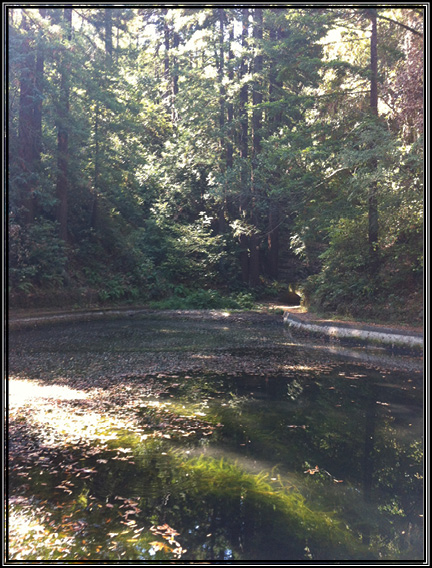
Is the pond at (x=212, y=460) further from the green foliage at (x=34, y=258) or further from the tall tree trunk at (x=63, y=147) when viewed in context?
the tall tree trunk at (x=63, y=147)

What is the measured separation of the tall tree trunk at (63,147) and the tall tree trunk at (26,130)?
1.24 metres

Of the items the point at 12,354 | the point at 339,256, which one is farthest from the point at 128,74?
the point at 12,354

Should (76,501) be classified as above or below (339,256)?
below

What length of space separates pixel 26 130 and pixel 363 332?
15.0 meters

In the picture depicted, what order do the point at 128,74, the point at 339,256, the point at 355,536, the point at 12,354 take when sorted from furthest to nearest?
the point at 128,74 → the point at 339,256 → the point at 12,354 → the point at 355,536

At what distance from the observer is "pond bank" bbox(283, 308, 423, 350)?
11.5 m

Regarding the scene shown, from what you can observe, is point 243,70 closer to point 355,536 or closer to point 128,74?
point 128,74

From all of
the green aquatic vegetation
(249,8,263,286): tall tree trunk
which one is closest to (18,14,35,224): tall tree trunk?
(249,8,263,286): tall tree trunk

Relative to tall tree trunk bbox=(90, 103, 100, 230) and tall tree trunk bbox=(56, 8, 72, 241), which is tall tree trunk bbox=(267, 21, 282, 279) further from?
tall tree trunk bbox=(56, 8, 72, 241)

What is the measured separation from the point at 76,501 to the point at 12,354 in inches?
290

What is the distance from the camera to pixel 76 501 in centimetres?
400

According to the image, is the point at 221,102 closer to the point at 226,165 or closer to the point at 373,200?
the point at 226,165

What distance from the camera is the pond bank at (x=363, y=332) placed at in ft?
37.6

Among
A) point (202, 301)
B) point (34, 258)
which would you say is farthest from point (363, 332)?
point (34, 258)
